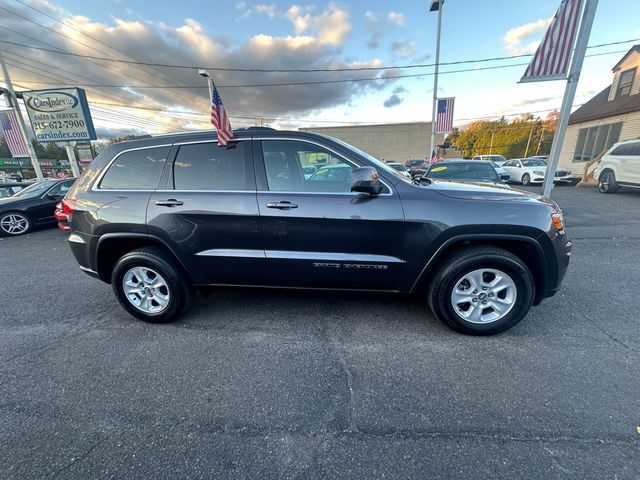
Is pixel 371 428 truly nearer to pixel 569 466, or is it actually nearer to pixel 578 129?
pixel 569 466

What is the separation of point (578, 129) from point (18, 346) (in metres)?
25.1

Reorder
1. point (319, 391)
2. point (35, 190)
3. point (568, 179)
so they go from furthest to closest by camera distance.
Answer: point (568, 179)
point (35, 190)
point (319, 391)

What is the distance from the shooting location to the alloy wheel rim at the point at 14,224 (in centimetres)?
731

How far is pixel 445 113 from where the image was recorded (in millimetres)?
15023

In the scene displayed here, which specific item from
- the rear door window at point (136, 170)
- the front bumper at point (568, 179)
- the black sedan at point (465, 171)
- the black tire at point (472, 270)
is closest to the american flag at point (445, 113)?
the front bumper at point (568, 179)

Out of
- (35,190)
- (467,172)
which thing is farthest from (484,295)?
(35,190)

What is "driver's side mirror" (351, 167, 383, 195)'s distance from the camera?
7.67 ft

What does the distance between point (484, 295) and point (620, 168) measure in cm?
1249

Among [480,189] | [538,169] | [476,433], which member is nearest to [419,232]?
[480,189]

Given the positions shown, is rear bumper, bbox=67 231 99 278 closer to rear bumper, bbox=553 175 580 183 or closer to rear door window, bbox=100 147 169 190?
rear door window, bbox=100 147 169 190

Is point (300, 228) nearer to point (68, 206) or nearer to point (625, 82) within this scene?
point (68, 206)

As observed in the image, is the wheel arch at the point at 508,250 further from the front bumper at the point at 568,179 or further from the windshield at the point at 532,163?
the windshield at the point at 532,163

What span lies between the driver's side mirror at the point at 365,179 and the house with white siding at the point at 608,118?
1965 cm

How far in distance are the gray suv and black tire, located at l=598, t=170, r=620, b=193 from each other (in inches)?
474
